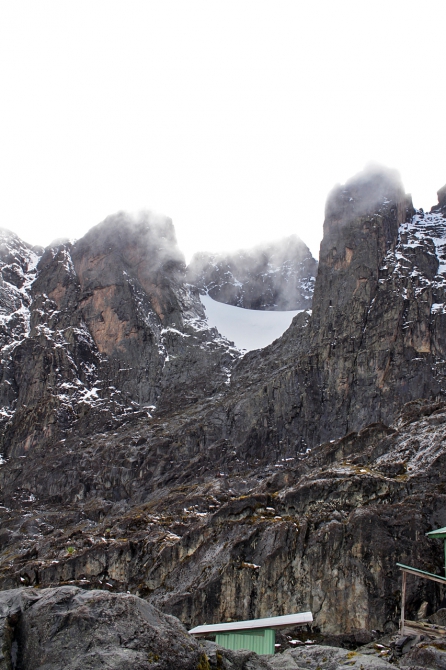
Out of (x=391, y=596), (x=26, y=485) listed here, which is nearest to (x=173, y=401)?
(x=26, y=485)

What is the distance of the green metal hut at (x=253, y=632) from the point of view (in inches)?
858

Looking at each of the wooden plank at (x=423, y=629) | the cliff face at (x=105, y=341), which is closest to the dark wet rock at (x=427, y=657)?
the wooden plank at (x=423, y=629)

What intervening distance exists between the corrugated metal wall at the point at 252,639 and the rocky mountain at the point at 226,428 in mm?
21482

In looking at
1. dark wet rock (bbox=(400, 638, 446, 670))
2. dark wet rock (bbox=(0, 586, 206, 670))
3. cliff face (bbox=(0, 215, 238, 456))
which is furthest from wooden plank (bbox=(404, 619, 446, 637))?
cliff face (bbox=(0, 215, 238, 456))

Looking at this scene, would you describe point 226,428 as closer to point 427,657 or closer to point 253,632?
point 253,632

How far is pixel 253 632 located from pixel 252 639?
24 centimetres

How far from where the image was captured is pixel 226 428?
11331cm

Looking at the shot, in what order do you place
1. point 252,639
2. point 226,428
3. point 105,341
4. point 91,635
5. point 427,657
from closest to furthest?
point 91,635
point 427,657
point 252,639
point 226,428
point 105,341

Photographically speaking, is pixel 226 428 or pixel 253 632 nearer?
pixel 253 632

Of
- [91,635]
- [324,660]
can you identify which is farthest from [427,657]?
[91,635]

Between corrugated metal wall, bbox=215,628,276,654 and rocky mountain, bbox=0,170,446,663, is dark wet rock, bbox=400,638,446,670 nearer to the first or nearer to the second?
corrugated metal wall, bbox=215,628,276,654

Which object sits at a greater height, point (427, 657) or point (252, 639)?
point (252, 639)

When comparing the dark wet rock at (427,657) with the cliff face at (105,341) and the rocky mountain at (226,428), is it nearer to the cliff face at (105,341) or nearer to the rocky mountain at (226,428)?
the rocky mountain at (226,428)

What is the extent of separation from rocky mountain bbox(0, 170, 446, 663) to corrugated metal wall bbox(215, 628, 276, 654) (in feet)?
70.5
